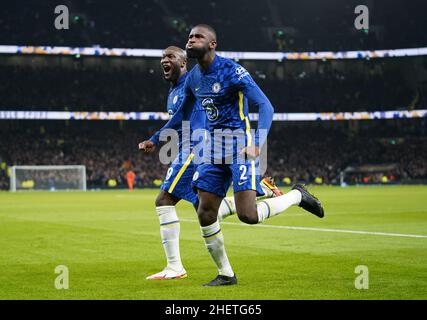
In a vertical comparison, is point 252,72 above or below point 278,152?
above

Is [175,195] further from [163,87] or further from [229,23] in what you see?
[229,23]

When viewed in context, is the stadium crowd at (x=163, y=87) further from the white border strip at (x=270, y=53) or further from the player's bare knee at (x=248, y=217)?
the player's bare knee at (x=248, y=217)

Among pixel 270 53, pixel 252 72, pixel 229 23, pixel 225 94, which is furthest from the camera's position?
pixel 252 72

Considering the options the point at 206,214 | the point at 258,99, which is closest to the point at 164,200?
the point at 206,214

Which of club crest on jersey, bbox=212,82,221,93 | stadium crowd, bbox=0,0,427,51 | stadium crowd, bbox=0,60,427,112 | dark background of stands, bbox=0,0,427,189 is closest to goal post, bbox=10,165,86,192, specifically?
dark background of stands, bbox=0,0,427,189

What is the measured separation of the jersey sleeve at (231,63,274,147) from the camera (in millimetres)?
8156

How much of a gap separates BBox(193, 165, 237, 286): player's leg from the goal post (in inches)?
1679

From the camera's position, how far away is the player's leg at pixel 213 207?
330 inches

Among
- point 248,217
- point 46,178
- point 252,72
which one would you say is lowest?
point 46,178

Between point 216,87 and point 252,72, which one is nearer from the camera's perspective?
point 216,87

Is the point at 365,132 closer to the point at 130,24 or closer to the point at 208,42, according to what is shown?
the point at 130,24

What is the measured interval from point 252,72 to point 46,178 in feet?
74.5

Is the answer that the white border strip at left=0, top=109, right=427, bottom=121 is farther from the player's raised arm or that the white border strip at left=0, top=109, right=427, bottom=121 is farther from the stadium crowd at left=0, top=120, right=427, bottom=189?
the player's raised arm

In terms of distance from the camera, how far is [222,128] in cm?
845
